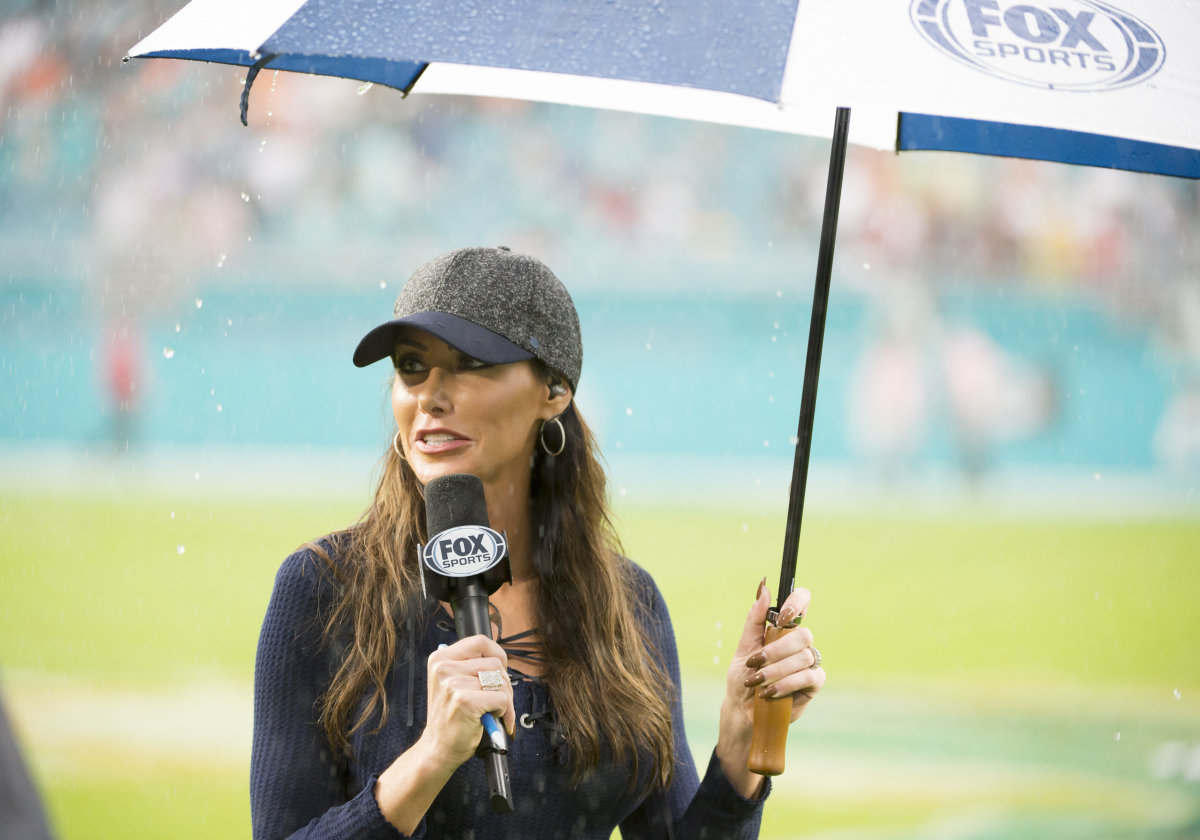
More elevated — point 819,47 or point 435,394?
point 819,47

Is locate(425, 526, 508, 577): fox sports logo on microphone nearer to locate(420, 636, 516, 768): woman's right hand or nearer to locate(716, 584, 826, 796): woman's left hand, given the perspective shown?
locate(420, 636, 516, 768): woman's right hand

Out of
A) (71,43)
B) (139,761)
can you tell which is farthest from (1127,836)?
(71,43)

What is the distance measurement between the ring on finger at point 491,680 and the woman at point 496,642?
0.14m

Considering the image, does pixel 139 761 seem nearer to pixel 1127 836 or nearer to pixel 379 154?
pixel 1127 836

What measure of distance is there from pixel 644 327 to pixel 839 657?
12.2 ft

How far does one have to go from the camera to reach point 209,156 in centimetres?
973

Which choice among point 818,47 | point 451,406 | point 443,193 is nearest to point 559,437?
point 451,406

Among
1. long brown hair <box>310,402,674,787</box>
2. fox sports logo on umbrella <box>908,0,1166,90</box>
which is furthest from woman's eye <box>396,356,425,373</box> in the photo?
fox sports logo on umbrella <box>908,0,1166,90</box>

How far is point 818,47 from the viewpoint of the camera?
43.3 inches

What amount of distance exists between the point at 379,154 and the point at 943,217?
4530 mm

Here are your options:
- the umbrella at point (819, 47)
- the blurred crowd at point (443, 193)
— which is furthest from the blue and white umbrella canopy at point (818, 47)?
the blurred crowd at point (443, 193)

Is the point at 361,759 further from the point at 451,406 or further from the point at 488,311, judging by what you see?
the point at 488,311

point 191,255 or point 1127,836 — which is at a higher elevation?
point 191,255

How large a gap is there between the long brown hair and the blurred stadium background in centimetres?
631
